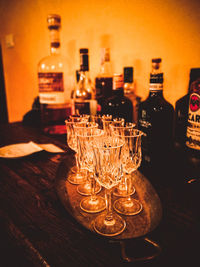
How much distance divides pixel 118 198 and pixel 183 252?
22cm

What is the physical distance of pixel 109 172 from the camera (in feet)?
1.64

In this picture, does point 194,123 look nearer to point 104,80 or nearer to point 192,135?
point 192,135

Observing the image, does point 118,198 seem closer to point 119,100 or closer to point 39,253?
point 39,253

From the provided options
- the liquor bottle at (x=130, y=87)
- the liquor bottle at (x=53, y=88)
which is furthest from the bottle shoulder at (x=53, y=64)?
the liquor bottle at (x=130, y=87)

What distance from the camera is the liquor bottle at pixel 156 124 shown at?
2.30 ft

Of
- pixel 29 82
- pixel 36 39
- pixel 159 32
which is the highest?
pixel 36 39

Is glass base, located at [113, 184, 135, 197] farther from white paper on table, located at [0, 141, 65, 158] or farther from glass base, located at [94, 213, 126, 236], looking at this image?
white paper on table, located at [0, 141, 65, 158]

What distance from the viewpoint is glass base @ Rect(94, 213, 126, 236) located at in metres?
0.44

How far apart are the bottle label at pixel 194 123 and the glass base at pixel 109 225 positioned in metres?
0.34

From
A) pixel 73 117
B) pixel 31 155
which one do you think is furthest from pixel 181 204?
pixel 31 155

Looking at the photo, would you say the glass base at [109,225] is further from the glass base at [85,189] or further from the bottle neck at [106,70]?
the bottle neck at [106,70]

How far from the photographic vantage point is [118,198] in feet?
1.92

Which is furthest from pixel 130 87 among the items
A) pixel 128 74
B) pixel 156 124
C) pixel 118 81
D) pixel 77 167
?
pixel 77 167

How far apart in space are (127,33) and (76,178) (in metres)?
0.75
